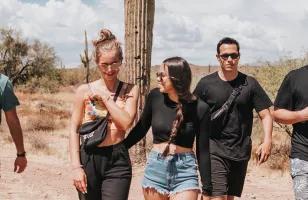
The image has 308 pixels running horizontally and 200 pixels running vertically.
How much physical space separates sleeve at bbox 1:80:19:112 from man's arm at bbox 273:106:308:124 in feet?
7.29

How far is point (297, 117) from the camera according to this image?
4.61 metres

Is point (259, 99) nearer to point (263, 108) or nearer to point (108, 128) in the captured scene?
point (263, 108)

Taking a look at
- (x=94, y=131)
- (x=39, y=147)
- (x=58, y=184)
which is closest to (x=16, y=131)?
(x=94, y=131)

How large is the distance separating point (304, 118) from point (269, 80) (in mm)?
9825

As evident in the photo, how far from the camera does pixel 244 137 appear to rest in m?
5.21

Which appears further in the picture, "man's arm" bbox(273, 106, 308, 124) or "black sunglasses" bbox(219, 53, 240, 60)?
"black sunglasses" bbox(219, 53, 240, 60)

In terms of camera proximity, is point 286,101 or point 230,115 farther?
point 230,115

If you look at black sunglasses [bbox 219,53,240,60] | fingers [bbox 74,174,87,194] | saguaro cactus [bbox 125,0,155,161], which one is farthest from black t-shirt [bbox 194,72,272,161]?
saguaro cactus [bbox 125,0,155,161]

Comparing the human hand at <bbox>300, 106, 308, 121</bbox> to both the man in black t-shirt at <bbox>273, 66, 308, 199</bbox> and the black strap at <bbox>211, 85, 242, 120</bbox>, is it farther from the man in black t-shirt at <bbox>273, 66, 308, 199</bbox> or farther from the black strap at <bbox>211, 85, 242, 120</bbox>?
the black strap at <bbox>211, 85, 242, 120</bbox>

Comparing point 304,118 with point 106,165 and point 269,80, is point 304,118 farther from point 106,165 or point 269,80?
point 269,80

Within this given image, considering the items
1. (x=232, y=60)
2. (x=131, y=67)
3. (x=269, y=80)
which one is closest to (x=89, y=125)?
(x=232, y=60)

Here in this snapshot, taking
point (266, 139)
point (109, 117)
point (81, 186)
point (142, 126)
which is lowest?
point (81, 186)

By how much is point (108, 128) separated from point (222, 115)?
1407 mm

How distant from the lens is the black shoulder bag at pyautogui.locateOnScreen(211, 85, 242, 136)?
510cm
